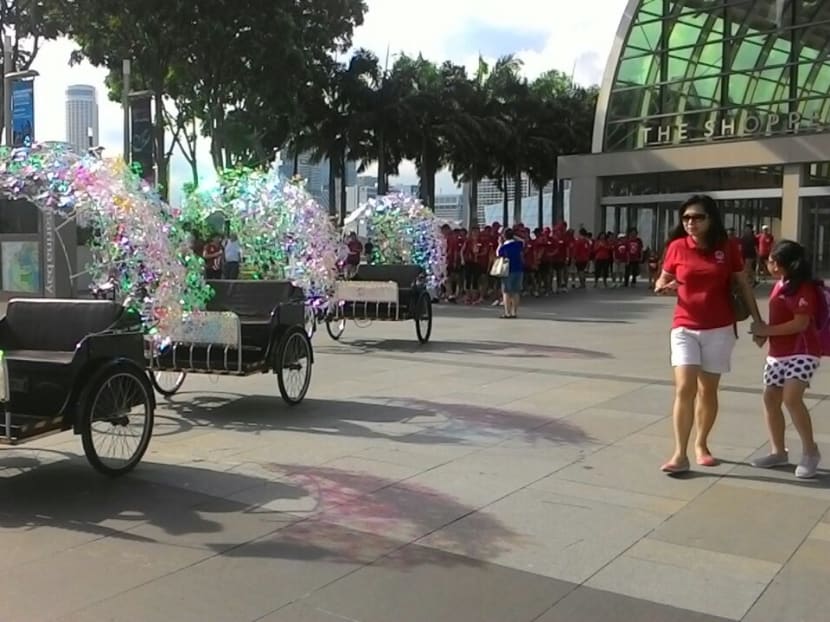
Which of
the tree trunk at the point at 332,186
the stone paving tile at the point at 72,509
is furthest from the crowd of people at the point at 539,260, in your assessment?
the tree trunk at the point at 332,186

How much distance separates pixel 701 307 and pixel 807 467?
125 centimetres

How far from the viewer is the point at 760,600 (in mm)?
3906

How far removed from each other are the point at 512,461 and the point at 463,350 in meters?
5.96

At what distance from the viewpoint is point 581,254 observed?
80.2 feet

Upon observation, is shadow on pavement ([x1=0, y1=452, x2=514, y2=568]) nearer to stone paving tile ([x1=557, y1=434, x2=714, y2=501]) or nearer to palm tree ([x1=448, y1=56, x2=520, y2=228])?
stone paving tile ([x1=557, y1=434, x2=714, y2=501])

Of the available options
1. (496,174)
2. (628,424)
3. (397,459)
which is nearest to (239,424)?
(397,459)

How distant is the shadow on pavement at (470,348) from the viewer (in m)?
11.7

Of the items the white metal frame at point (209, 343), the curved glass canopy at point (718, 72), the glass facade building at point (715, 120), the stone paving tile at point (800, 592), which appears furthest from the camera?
the curved glass canopy at point (718, 72)

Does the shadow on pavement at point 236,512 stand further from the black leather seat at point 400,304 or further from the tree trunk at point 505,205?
the tree trunk at point 505,205

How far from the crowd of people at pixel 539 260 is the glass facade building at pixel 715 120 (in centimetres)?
367

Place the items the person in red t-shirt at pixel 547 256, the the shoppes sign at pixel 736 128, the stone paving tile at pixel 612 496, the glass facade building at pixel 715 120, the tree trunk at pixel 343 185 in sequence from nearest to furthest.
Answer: the stone paving tile at pixel 612 496
the person in red t-shirt at pixel 547 256
the glass facade building at pixel 715 120
the the shoppes sign at pixel 736 128
the tree trunk at pixel 343 185

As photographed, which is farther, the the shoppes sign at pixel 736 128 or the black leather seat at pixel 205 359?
the the shoppes sign at pixel 736 128

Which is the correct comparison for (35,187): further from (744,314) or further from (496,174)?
(496,174)

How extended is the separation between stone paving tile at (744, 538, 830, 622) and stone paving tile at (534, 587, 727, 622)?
0.25m
